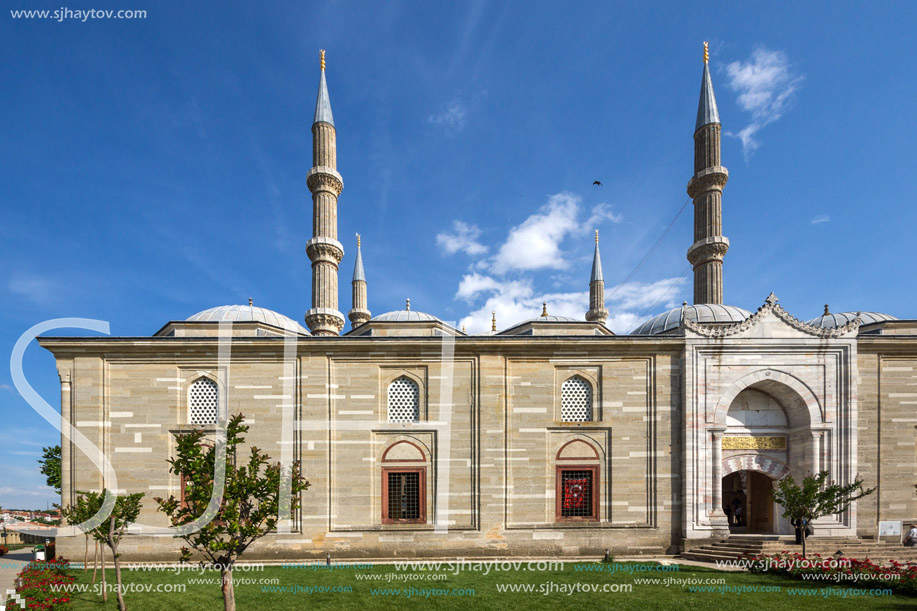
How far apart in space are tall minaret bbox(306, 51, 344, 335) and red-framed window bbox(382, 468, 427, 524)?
12.4m

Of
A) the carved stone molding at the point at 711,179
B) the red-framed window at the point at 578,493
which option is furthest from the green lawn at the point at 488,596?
the carved stone molding at the point at 711,179

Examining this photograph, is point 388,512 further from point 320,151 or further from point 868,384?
point 320,151

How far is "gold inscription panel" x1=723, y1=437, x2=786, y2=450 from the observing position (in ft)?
52.9

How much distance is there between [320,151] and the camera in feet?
86.9

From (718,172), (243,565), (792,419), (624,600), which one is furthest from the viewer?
(718,172)

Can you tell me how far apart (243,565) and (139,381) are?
21.7 ft

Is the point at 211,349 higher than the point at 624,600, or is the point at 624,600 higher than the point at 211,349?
the point at 211,349

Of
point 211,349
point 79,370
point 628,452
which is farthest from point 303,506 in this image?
point 628,452

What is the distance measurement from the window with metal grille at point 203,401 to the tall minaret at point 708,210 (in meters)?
24.1

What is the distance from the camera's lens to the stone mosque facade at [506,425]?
48.6ft

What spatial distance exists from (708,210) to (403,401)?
2056 cm

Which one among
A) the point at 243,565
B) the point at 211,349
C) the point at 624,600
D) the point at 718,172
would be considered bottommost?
the point at 243,565

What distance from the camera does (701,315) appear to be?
19.9m

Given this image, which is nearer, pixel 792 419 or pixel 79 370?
pixel 79 370
